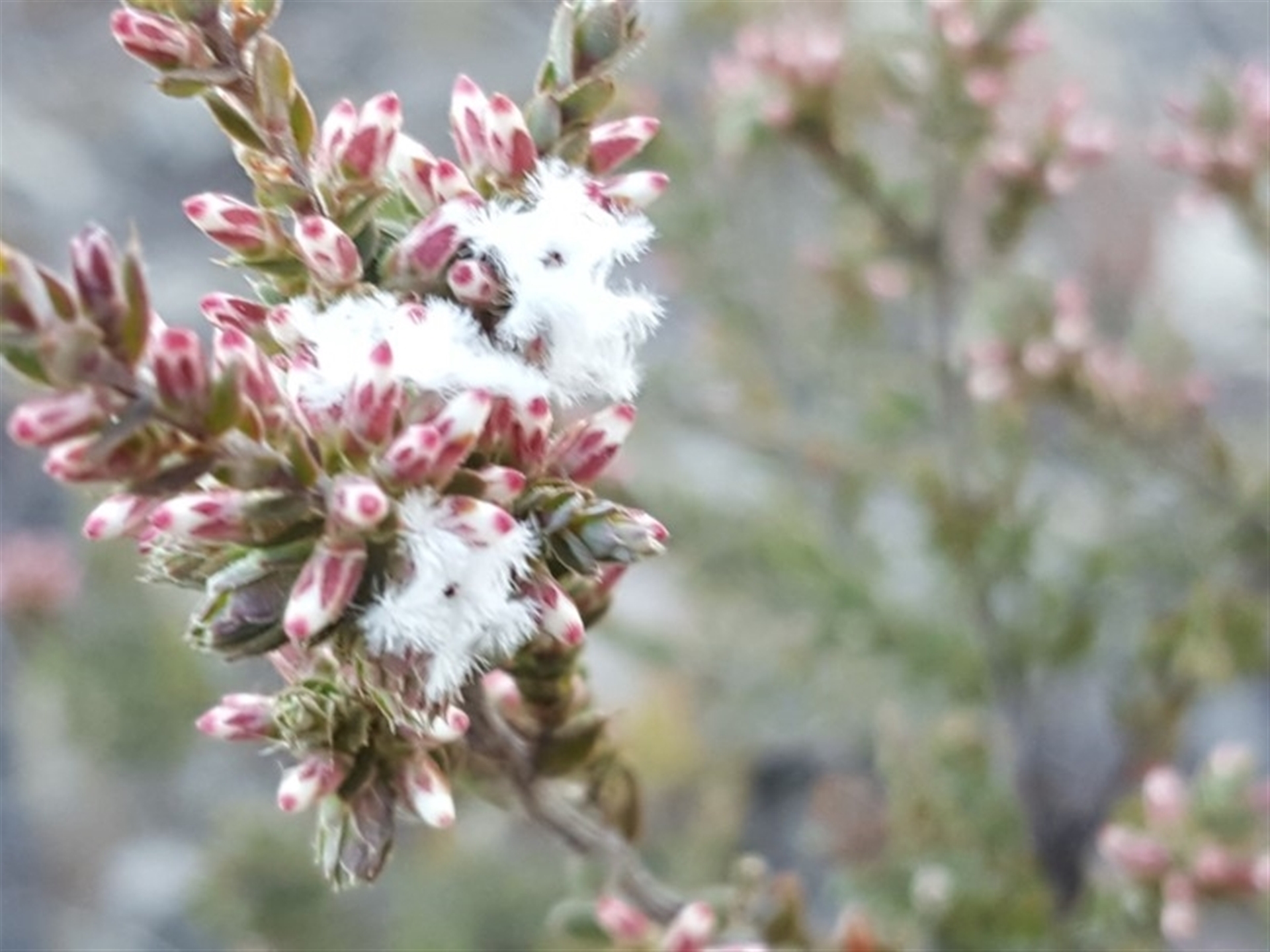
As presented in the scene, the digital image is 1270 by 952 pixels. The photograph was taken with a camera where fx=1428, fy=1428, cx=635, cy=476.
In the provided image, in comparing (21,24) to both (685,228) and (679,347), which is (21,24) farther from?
(685,228)

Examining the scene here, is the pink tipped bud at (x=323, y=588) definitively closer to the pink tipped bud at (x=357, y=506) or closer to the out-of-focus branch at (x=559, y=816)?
the pink tipped bud at (x=357, y=506)

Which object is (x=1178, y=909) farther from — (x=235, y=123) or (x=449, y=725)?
(x=235, y=123)

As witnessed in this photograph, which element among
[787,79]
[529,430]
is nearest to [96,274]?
[529,430]

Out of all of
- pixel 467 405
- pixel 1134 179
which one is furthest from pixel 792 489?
pixel 467 405

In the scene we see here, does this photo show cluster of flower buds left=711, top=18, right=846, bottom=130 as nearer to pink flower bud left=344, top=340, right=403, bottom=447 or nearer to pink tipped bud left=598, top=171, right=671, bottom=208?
pink tipped bud left=598, top=171, right=671, bottom=208

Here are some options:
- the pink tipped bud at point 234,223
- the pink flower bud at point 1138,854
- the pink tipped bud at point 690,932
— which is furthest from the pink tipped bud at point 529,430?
the pink flower bud at point 1138,854

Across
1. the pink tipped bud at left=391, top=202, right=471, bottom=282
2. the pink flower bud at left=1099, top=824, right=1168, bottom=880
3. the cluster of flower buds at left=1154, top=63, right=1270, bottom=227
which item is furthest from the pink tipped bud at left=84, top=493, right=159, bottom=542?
the cluster of flower buds at left=1154, top=63, right=1270, bottom=227

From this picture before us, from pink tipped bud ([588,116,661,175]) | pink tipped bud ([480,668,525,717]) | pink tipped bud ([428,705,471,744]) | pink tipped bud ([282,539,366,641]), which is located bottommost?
pink tipped bud ([480,668,525,717])
